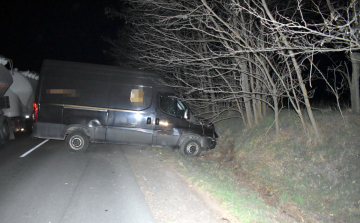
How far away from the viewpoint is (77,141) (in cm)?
895

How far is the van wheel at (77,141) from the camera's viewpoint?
890 cm

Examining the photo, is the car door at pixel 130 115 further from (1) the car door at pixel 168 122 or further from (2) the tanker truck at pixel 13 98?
(2) the tanker truck at pixel 13 98

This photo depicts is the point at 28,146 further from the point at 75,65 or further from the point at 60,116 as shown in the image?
the point at 75,65

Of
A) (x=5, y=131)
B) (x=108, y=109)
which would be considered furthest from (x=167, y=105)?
(x=5, y=131)

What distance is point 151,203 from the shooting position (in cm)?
503

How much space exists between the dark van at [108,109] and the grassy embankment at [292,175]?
1.26 m

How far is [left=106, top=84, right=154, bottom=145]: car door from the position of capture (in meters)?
8.95

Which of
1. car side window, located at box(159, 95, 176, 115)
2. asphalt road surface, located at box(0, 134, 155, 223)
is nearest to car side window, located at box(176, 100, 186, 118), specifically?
car side window, located at box(159, 95, 176, 115)

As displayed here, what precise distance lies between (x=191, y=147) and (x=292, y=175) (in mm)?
3682

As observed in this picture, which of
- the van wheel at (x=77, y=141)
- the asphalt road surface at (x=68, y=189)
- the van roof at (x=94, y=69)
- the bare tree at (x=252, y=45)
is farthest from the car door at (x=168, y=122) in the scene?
the van wheel at (x=77, y=141)

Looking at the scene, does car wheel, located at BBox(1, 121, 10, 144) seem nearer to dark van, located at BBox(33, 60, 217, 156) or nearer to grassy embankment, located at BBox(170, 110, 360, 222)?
dark van, located at BBox(33, 60, 217, 156)

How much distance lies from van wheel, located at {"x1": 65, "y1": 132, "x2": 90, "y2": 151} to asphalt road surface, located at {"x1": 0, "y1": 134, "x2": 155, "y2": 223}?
295 mm

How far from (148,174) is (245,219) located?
3129mm

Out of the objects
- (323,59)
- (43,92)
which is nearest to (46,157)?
(43,92)
